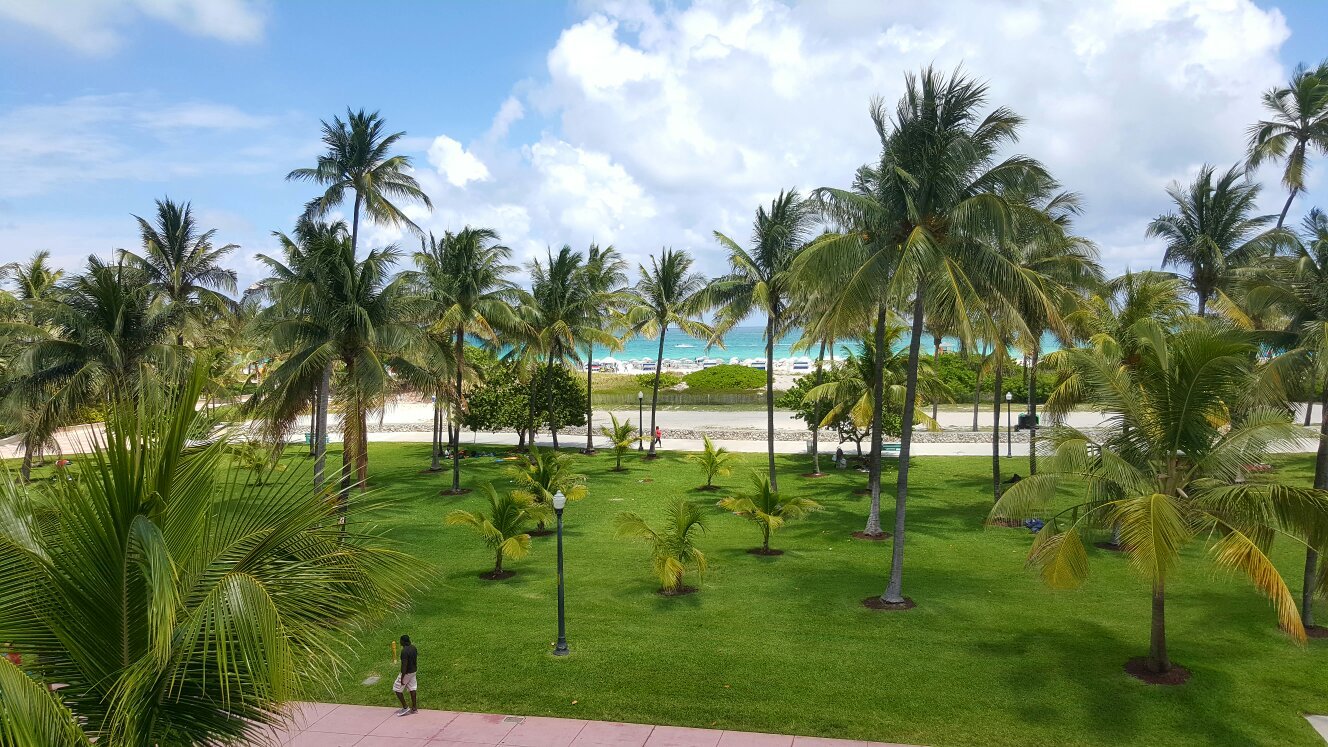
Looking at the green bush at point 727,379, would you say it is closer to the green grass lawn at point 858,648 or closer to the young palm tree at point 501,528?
the green grass lawn at point 858,648

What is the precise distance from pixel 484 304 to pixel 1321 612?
2402 centimetres

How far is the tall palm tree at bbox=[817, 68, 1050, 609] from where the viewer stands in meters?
15.4

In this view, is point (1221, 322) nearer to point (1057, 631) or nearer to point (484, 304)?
point (1057, 631)

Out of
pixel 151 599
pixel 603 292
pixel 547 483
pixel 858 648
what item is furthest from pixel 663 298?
pixel 151 599

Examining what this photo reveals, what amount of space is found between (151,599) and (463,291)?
2581 cm

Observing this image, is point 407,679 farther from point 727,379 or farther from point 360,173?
point 727,379

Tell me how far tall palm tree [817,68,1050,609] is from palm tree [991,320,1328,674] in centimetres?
328

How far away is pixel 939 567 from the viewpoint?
62.7 ft

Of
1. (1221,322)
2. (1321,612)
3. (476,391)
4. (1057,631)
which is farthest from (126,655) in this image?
(476,391)

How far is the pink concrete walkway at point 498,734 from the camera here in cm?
1100

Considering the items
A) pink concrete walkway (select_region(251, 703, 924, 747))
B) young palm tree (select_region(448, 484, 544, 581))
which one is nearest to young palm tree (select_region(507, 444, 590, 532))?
young palm tree (select_region(448, 484, 544, 581))

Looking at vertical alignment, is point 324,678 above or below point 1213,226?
below

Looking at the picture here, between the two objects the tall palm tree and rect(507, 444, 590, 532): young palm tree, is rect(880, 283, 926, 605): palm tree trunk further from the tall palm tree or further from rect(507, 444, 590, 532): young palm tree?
rect(507, 444, 590, 532): young palm tree

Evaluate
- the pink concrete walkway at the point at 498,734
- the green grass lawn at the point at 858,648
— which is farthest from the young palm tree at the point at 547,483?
the pink concrete walkway at the point at 498,734
